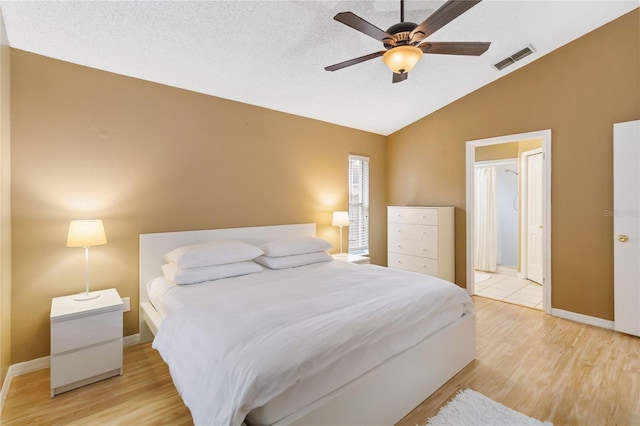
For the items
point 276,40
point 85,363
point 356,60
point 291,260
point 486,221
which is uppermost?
point 276,40

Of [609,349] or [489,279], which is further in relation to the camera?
[489,279]

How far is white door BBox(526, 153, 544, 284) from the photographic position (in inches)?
178

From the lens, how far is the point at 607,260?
2.99 metres

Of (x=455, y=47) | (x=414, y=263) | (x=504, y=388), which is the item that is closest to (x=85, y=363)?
(x=504, y=388)

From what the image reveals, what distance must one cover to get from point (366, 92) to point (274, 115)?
3.81 ft

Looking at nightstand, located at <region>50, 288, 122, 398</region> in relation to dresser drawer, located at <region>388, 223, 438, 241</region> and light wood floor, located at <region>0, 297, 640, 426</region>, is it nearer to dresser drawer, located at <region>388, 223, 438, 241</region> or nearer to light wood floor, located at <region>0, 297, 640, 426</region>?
light wood floor, located at <region>0, 297, 640, 426</region>

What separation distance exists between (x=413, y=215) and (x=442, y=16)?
9.46ft

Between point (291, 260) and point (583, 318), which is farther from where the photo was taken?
point (583, 318)

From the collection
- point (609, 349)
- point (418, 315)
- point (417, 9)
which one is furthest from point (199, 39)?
point (609, 349)

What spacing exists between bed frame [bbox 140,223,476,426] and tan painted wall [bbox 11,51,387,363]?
14 centimetres

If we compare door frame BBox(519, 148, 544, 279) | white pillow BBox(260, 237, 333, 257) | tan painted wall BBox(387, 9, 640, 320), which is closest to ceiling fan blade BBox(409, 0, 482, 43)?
white pillow BBox(260, 237, 333, 257)

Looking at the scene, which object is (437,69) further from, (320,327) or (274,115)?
(320,327)

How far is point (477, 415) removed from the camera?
1762mm

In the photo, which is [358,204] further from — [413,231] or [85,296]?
[85,296]
